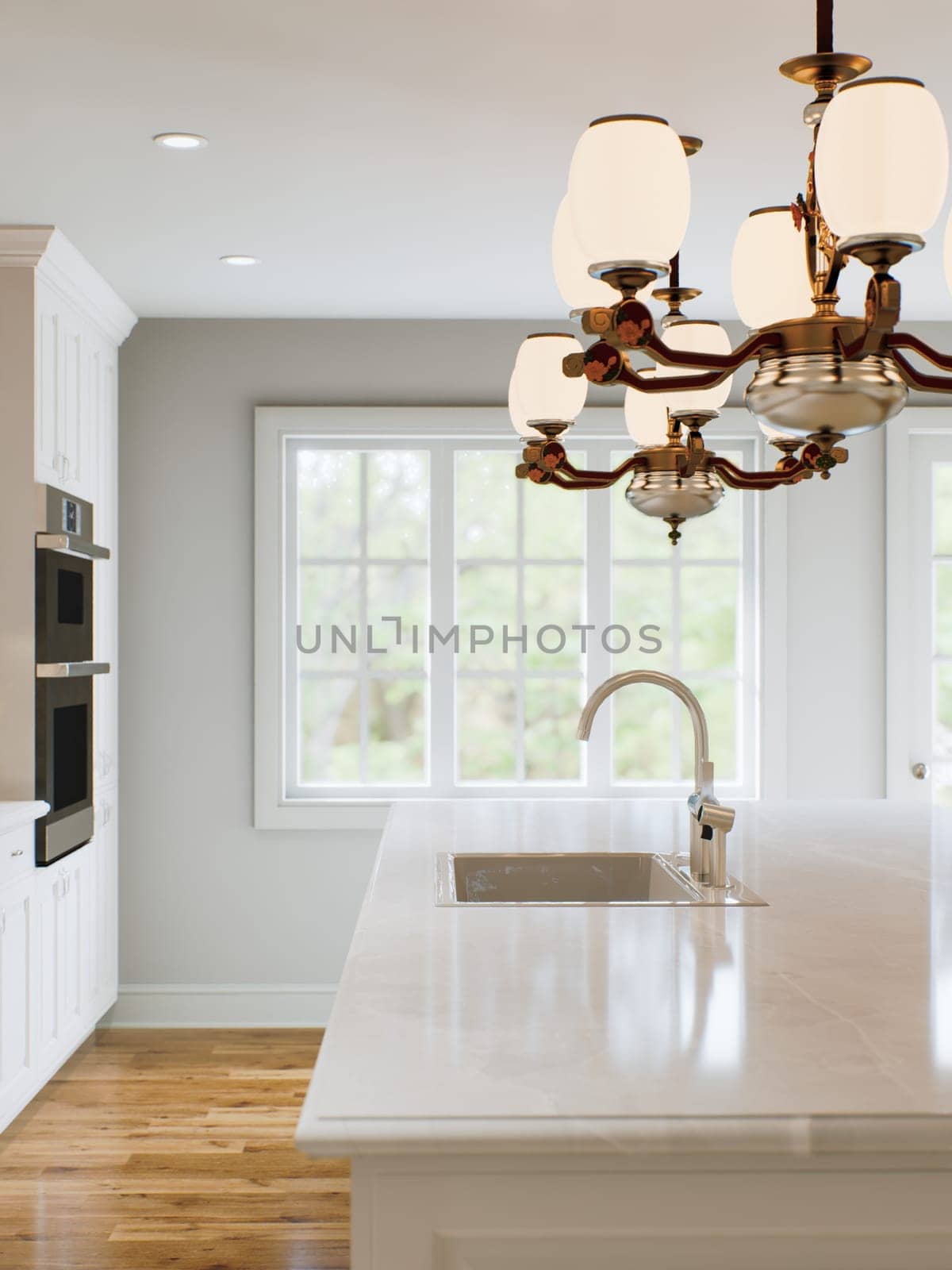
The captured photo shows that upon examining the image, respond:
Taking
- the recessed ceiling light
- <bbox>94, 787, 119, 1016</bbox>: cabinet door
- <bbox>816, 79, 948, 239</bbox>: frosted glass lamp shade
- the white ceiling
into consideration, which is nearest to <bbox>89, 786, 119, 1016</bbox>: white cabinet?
<bbox>94, 787, 119, 1016</bbox>: cabinet door

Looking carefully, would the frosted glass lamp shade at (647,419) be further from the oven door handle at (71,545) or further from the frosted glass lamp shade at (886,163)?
the oven door handle at (71,545)

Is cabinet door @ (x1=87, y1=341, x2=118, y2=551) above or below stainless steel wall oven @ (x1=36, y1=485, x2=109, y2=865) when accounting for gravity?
above

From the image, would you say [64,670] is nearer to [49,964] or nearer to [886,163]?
[49,964]

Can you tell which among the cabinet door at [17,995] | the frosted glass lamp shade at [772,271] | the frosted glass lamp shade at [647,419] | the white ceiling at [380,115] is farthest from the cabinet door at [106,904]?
the frosted glass lamp shade at [772,271]

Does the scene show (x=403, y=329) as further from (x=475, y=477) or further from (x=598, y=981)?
(x=598, y=981)

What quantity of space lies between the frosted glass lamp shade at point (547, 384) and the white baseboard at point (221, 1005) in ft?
9.25

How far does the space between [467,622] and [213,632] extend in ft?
3.07

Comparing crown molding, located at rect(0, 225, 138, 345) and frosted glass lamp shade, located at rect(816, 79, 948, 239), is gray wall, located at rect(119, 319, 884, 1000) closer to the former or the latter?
crown molding, located at rect(0, 225, 138, 345)

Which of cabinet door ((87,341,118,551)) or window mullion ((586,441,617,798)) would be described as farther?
window mullion ((586,441,617,798))

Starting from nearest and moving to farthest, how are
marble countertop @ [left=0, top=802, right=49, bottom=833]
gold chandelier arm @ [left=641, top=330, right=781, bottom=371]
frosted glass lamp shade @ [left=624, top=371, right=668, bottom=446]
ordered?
gold chandelier arm @ [left=641, top=330, right=781, bottom=371], frosted glass lamp shade @ [left=624, top=371, right=668, bottom=446], marble countertop @ [left=0, top=802, right=49, bottom=833]

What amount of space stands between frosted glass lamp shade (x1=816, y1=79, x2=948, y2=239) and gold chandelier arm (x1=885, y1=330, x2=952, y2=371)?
0.59ft

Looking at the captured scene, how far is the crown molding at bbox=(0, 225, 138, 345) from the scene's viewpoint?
11.1 ft

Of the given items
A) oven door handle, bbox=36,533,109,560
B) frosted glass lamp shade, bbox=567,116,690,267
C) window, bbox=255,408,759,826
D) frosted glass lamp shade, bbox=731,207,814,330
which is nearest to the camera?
frosted glass lamp shade, bbox=567,116,690,267

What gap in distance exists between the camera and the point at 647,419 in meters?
2.48
